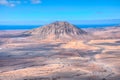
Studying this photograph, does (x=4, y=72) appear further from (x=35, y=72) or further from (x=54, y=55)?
(x=54, y=55)

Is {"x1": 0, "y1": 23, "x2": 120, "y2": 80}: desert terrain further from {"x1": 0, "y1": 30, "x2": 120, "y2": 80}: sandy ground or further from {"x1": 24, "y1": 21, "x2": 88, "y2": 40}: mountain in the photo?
{"x1": 24, "y1": 21, "x2": 88, "y2": 40}: mountain

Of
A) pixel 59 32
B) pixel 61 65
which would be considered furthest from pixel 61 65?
pixel 59 32

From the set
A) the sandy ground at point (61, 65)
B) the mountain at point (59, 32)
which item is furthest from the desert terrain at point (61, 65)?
the mountain at point (59, 32)

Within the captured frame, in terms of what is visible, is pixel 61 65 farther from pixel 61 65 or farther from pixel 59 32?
pixel 59 32

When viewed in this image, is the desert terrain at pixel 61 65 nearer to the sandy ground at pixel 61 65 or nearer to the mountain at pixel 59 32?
the sandy ground at pixel 61 65

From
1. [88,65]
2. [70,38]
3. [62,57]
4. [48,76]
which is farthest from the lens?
[70,38]

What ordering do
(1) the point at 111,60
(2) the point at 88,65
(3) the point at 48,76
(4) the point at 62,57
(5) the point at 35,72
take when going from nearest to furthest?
(3) the point at 48,76 → (5) the point at 35,72 → (2) the point at 88,65 → (1) the point at 111,60 → (4) the point at 62,57

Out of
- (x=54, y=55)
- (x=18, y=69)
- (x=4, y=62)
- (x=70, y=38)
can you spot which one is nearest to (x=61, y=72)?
(x=18, y=69)

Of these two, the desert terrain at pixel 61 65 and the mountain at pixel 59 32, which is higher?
the mountain at pixel 59 32
